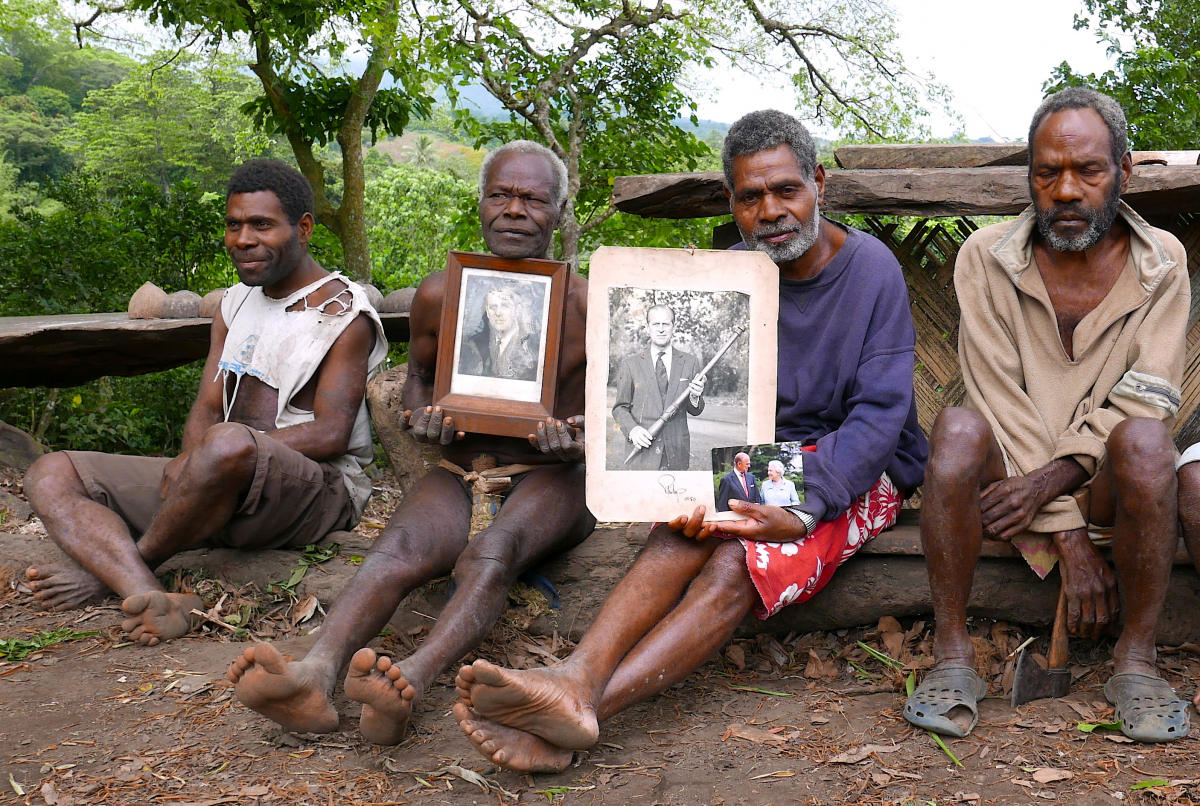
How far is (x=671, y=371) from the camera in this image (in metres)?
2.79

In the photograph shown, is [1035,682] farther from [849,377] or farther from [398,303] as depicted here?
[398,303]

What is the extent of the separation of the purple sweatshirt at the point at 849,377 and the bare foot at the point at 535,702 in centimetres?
84

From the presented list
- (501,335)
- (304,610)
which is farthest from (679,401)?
(304,610)

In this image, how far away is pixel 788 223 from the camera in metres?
2.89

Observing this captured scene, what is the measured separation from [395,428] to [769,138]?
2127 mm

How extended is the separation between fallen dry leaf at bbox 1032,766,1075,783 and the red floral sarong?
2.42ft

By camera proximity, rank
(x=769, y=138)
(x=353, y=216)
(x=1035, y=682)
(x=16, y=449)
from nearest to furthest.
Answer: (x=1035, y=682)
(x=769, y=138)
(x=16, y=449)
(x=353, y=216)

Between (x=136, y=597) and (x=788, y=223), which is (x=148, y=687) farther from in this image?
(x=788, y=223)

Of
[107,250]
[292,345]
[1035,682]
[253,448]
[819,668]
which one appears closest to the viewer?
[1035,682]

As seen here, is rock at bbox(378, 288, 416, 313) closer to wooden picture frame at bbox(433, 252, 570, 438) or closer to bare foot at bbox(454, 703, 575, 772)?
wooden picture frame at bbox(433, 252, 570, 438)

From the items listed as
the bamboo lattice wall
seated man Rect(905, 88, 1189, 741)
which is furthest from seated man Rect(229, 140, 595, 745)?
the bamboo lattice wall

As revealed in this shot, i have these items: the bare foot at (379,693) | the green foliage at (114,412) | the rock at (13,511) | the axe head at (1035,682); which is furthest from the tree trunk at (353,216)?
the axe head at (1035,682)

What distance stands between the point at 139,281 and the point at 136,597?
4423 millimetres

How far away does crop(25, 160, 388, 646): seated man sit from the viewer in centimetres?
346
